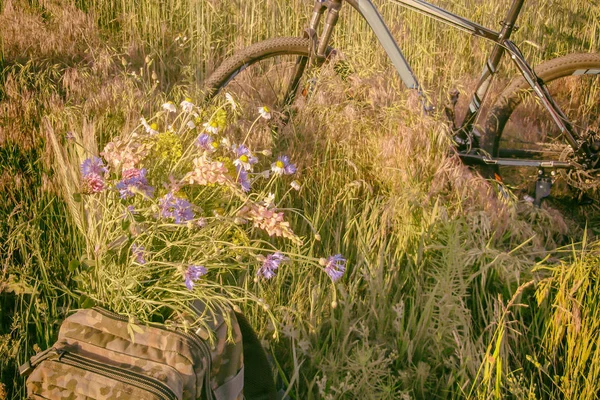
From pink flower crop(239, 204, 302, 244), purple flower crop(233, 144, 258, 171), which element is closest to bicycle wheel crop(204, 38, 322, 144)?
purple flower crop(233, 144, 258, 171)

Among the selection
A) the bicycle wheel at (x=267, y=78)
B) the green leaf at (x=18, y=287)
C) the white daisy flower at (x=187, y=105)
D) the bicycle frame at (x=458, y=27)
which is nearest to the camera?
the white daisy flower at (x=187, y=105)

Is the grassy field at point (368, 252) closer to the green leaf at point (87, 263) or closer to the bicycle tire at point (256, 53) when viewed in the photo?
the green leaf at point (87, 263)

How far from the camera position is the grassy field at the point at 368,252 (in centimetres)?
217

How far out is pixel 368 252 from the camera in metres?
2.55

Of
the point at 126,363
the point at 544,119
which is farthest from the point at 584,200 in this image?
the point at 126,363

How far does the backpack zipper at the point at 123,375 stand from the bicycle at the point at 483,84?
1.85 meters

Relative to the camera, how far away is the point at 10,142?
2609 mm

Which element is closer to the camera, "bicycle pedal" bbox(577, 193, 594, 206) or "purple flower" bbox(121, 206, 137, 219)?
"purple flower" bbox(121, 206, 137, 219)

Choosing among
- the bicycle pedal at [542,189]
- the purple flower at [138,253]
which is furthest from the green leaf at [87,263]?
the bicycle pedal at [542,189]

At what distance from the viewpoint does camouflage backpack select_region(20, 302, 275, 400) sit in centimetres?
153

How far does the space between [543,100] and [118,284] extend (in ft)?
8.01

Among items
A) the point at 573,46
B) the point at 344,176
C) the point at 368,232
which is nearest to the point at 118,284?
the point at 368,232

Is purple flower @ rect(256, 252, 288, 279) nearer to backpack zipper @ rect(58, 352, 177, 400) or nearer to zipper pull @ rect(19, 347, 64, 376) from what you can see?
backpack zipper @ rect(58, 352, 177, 400)

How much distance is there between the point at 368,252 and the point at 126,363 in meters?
1.18
